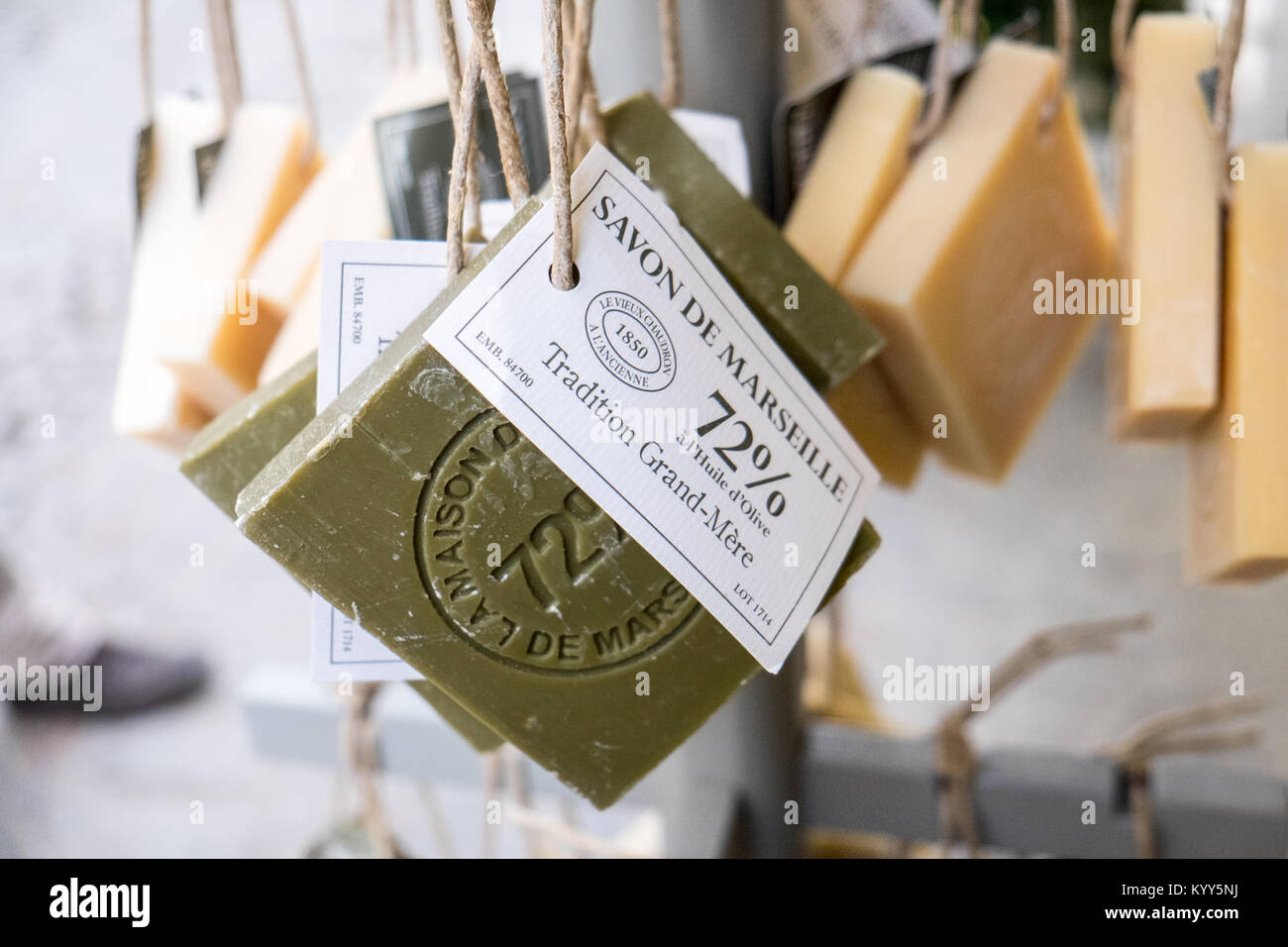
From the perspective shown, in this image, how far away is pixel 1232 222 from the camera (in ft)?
1.48

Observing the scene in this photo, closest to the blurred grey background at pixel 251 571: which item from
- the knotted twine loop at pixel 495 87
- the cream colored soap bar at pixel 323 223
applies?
the cream colored soap bar at pixel 323 223

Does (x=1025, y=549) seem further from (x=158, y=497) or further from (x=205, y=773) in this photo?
(x=158, y=497)

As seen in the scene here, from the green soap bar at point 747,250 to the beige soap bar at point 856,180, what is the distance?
8cm

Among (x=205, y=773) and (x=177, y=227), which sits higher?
(x=177, y=227)

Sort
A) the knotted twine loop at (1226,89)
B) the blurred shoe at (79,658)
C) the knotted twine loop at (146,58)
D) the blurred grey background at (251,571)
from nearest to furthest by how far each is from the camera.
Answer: the knotted twine loop at (1226,89) < the knotted twine loop at (146,58) < the blurred grey background at (251,571) < the blurred shoe at (79,658)

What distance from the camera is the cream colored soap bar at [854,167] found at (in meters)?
0.47

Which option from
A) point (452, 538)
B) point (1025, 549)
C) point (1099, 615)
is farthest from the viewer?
point (1025, 549)

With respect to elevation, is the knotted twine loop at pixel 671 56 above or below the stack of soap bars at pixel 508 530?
above

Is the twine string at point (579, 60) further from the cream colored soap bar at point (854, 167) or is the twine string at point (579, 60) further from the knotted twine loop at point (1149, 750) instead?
the knotted twine loop at point (1149, 750)

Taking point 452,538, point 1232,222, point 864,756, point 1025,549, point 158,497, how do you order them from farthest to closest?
point 158,497, point 1025,549, point 864,756, point 1232,222, point 452,538

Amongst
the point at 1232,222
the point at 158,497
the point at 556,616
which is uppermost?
the point at 158,497

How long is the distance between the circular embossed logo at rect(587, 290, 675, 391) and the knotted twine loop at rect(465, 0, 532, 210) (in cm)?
4
